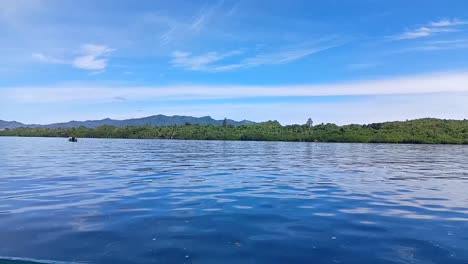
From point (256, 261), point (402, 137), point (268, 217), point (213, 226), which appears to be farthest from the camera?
point (402, 137)

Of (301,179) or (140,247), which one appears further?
(301,179)

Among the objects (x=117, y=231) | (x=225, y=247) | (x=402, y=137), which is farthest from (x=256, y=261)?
(x=402, y=137)

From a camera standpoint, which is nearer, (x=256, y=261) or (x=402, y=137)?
(x=256, y=261)

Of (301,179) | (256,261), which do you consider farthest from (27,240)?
(301,179)

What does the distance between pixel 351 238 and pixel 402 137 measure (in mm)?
185270

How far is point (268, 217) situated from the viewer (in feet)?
A: 50.9

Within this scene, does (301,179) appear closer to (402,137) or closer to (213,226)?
(213,226)

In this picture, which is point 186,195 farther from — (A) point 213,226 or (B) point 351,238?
(B) point 351,238

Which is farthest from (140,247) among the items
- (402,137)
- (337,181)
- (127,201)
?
(402,137)

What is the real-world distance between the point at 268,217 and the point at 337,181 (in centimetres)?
1391

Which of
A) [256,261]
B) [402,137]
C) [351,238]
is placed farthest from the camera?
[402,137]

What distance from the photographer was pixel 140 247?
444 inches

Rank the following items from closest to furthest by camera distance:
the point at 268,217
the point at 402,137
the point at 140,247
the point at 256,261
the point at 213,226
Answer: the point at 256,261 → the point at 140,247 → the point at 213,226 → the point at 268,217 → the point at 402,137

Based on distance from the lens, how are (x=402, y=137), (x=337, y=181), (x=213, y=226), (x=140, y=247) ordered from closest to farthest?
(x=140, y=247) < (x=213, y=226) < (x=337, y=181) < (x=402, y=137)
